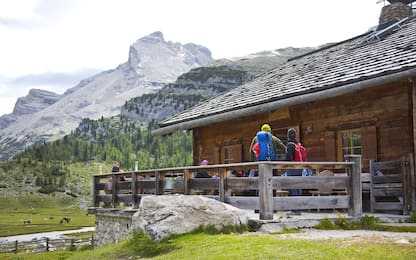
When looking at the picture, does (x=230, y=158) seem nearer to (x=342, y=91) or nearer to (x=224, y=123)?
(x=224, y=123)

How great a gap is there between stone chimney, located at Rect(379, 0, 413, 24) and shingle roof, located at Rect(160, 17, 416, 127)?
1.34 meters

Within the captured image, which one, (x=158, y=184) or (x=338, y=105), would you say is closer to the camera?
(x=158, y=184)

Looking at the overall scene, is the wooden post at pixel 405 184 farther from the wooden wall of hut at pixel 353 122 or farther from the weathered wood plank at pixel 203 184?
the weathered wood plank at pixel 203 184

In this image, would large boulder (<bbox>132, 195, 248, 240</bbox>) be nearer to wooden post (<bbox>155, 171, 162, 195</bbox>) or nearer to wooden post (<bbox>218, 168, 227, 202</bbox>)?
wooden post (<bbox>218, 168, 227, 202</bbox>)

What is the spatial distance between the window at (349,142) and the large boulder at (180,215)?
523 cm

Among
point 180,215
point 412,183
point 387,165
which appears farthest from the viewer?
point 387,165

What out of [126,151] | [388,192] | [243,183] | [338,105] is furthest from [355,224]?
[126,151]

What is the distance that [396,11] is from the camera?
19875 mm

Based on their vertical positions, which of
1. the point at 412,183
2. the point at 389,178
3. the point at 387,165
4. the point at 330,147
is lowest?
the point at 412,183

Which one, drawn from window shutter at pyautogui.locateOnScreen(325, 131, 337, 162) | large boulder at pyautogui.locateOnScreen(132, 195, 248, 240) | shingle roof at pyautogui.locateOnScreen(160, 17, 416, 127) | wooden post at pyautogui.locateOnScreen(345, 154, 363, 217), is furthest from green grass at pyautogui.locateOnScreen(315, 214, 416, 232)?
window shutter at pyautogui.locateOnScreen(325, 131, 337, 162)

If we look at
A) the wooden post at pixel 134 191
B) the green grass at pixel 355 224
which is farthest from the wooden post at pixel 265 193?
the wooden post at pixel 134 191

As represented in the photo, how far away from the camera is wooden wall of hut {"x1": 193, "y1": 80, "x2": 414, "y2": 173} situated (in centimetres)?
1297

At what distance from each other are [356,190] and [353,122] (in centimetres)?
353

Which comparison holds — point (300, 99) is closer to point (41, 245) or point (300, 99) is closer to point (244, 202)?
point (244, 202)
